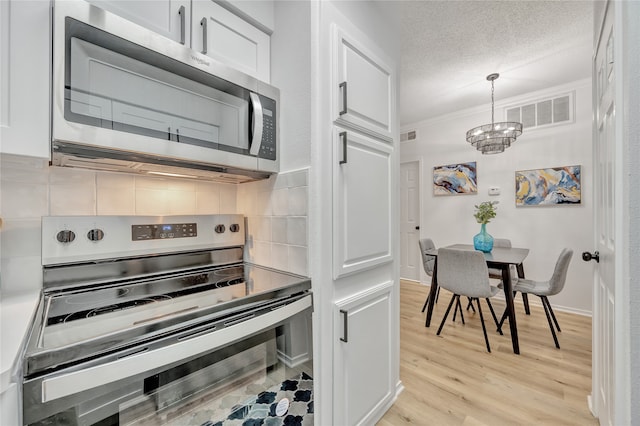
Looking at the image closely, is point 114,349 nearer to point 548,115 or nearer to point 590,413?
point 590,413

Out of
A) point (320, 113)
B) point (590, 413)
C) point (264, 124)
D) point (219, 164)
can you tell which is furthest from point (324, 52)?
point (590, 413)

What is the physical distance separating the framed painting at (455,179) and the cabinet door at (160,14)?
3770 millimetres

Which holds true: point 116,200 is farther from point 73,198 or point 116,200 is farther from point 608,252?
point 608,252

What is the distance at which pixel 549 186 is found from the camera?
10.7ft

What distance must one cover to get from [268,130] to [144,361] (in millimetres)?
995

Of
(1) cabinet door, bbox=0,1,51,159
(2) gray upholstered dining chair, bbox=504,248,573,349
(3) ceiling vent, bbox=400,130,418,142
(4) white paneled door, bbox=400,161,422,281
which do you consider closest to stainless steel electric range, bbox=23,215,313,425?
(1) cabinet door, bbox=0,1,51,159

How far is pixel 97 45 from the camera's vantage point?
837 millimetres

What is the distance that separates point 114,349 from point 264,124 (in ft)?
3.24

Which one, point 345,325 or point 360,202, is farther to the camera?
point 360,202

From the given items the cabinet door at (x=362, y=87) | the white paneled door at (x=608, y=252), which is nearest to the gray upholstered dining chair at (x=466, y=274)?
the white paneled door at (x=608, y=252)

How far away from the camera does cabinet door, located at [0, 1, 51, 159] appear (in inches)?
28.0

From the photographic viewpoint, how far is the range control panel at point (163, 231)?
1193 millimetres

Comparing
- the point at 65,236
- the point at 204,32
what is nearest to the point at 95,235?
the point at 65,236

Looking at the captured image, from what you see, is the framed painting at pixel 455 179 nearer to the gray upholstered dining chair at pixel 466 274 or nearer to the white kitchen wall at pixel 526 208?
the white kitchen wall at pixel 526 208
